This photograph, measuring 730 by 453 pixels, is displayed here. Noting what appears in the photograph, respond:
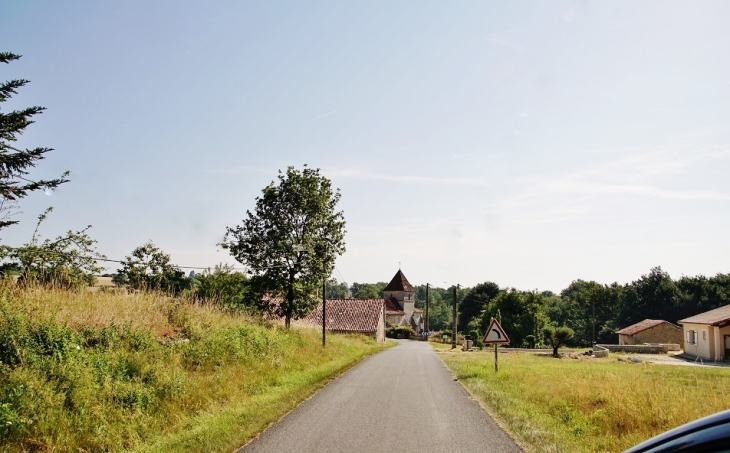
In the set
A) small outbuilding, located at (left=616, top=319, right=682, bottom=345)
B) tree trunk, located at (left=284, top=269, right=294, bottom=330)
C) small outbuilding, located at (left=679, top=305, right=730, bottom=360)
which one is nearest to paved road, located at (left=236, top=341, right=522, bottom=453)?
tree trunk, located at (left=284, top=269, right=294, bottom=330)

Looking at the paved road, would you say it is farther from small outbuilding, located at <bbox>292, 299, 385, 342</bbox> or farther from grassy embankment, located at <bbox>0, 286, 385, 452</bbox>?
small outbuilding, located at <bbox>292, 299, 385, 342</bbox>

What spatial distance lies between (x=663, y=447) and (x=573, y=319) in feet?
377

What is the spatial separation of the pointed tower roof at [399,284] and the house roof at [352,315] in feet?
162

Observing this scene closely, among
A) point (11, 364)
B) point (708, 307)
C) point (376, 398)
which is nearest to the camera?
point (11, 364)

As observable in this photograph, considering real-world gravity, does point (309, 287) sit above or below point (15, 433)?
above

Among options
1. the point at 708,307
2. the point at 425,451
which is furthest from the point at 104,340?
the point at 708,307

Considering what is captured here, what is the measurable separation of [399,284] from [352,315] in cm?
5539

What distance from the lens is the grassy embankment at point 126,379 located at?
887 centimetres

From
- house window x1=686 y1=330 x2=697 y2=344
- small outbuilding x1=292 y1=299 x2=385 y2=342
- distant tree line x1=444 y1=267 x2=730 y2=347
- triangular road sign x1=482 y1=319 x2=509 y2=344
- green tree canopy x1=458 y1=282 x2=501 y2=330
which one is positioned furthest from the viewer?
green tree canopy x1=458 y1=282 x2=501 y2=330

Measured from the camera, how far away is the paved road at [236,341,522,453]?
891 cm

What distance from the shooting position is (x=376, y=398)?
14648 millimetres

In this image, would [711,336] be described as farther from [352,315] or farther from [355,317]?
[352,315]

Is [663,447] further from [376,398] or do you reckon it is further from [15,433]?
[376,398]

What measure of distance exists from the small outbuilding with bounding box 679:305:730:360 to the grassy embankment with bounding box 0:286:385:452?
38.2m
